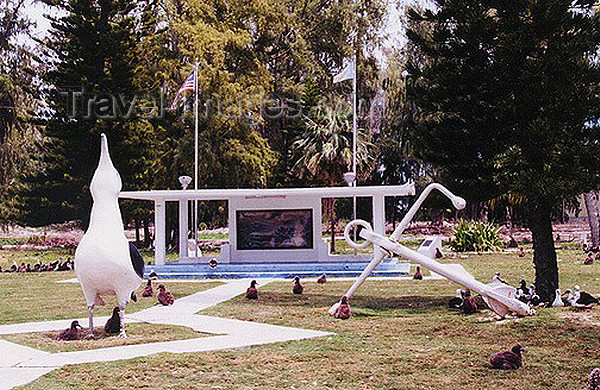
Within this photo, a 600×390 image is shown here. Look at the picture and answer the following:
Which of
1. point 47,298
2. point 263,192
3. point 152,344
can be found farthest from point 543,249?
point 263,192

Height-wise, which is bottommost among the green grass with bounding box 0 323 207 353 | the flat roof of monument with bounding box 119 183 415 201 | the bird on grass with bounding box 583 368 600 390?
the green grass with bounding box 0 323 207 353

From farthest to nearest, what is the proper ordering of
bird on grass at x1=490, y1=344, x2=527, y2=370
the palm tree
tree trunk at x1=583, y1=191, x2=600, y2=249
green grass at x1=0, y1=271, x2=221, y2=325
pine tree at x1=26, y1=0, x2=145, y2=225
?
the palm tree, pine tree at x1=26, y1=0, x2=145, y2=225, tree trunk at x1=583, y1=191, x2=600, y2=249, green grass at x1=0, y1=271, x2=221, y2=325, bird on grass at x1=490, y1=344, x2=527, y2=370

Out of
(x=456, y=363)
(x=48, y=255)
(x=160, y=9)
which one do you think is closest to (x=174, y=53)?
(x=160, y=9)

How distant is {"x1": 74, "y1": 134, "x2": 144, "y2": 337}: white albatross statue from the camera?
8.56 m

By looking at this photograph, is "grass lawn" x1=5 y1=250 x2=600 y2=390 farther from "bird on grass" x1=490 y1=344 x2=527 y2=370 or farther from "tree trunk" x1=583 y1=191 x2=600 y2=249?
"tree trunk" x1=583 y1=191 x2=600 y2=249

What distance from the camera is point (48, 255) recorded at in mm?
29391

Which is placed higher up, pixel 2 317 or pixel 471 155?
pixel 471 155

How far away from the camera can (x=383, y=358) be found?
7.40m

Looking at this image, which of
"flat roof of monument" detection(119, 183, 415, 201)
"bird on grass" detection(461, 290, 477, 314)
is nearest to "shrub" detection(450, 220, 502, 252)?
"flat roof of monument" detection(119, 183, 415, 201)

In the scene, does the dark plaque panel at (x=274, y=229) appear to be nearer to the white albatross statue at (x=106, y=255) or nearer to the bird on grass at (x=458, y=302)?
the bird on grass at (x=458, y=302)

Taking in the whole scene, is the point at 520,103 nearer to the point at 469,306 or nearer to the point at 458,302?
the point at 458,302

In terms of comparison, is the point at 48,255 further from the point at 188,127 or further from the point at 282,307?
the point at 282,307

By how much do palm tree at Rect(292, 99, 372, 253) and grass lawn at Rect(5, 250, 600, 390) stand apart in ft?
63.0

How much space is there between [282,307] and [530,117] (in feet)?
16.9
